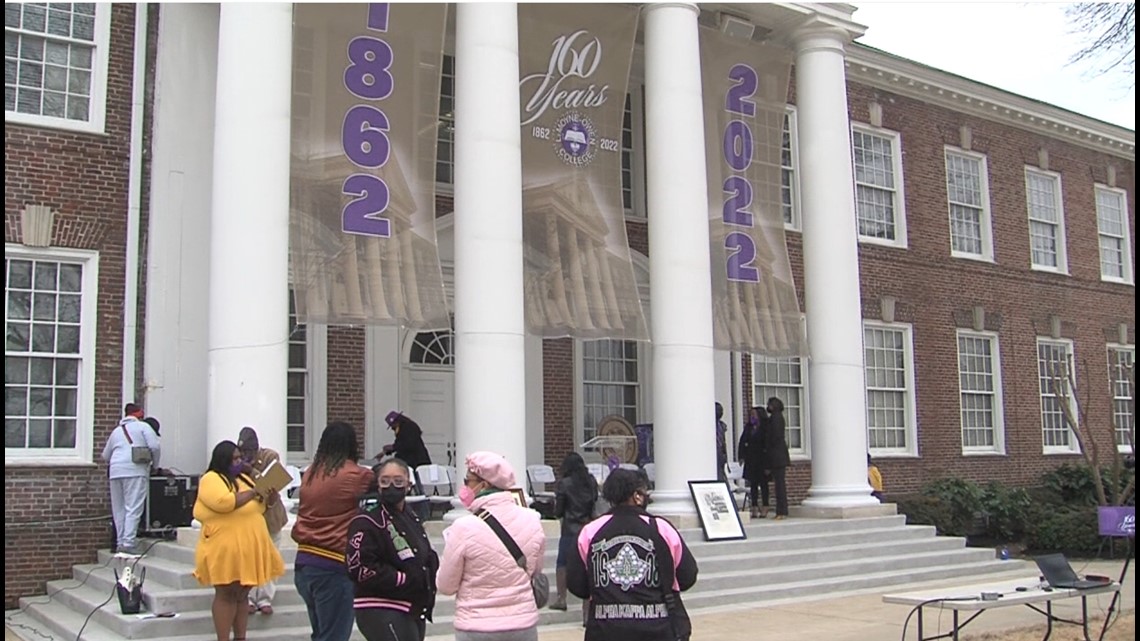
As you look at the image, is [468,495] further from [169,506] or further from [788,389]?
[788,389]

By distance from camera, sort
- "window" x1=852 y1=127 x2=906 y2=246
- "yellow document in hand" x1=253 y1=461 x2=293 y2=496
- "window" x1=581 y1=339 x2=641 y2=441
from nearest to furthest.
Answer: "yellow document in hand" x1=253 y1=461 x2=293 y2=496 < "window" x1=581 y1=339 x2=641 y2=441 < "window" x1=852 y1=127 x2=906 y2=246

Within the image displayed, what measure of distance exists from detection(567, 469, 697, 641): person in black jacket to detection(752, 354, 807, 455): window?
14.9m

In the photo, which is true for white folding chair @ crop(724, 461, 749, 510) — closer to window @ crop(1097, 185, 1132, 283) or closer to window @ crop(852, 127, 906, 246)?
window @ crop(852, 127, 906, 246)

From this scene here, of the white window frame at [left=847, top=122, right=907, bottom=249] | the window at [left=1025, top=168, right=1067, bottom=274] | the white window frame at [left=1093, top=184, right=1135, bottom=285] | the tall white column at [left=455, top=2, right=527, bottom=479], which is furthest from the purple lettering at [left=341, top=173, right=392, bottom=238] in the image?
the white window frame at [left=1093, top=184, right=1135, bottom=285]

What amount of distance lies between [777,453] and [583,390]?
3646 mm

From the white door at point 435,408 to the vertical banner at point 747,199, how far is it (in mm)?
4233

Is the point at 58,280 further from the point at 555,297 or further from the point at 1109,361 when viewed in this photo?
the point at 1109,361

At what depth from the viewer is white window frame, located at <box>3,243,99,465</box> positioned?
13070 mm

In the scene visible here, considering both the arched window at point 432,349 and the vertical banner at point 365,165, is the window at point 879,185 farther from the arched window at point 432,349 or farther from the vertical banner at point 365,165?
the vertical banner at point 365,165

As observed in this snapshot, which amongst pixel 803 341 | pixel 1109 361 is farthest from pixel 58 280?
pixel 1109 361

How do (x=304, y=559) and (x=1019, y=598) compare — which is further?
(x=1019, y=598)

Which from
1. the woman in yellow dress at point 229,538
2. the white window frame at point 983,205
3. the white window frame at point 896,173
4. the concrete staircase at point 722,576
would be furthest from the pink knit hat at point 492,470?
the white window frame at point 983,205

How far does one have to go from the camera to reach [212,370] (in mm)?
11555

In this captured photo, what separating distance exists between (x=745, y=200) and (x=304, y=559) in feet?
35.3
